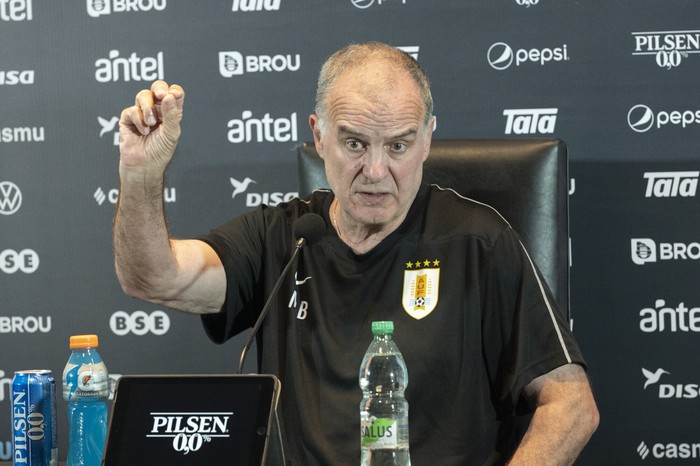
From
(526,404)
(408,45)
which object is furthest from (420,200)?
(408,45)

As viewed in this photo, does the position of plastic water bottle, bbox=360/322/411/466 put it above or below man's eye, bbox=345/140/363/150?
below

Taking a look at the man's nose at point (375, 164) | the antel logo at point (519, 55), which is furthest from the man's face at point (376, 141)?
the antel logo at point (519, 55)

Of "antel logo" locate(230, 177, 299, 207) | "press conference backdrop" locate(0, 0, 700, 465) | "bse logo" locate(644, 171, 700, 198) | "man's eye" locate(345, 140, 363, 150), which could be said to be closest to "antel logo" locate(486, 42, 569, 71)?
"press conference backdrop" locate(0, 0, 700, 465)

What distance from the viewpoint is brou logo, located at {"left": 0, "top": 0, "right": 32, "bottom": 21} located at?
2.47m

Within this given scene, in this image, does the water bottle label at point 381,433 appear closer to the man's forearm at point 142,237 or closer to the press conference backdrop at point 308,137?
the man's forearm at point 142,237

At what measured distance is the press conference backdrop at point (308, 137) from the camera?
7.34 ft

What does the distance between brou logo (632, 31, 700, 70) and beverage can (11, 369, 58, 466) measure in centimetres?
162

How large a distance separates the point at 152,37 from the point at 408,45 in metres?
0.68

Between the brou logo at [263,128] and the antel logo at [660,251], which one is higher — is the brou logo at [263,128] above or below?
above

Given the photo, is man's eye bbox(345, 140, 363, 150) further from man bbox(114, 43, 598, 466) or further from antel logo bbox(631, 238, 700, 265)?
antel logo bbox(631, 238, 700, 265)

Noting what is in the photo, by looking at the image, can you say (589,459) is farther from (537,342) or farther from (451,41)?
(451,41)

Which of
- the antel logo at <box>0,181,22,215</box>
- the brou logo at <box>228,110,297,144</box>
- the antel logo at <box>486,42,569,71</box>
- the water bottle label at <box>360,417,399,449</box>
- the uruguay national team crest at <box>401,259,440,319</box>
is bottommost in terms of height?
the water bottle label at <box>360,417,399,449</box>

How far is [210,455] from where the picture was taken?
41.7 inches

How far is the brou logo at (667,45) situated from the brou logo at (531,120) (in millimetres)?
254
